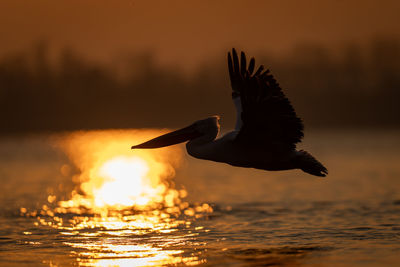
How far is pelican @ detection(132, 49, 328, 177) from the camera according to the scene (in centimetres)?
826

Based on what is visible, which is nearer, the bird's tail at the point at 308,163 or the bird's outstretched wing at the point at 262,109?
the bird's outstretched wing at the point at 262,109

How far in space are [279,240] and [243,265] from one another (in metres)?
1.97

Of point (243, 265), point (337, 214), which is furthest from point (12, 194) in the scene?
point (243, 265)

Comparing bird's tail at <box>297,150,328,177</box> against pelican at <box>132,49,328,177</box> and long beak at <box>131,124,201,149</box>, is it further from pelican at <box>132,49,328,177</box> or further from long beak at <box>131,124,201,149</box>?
long beak at <box>131,124,201,149</box>

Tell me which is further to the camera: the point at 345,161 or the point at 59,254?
the point at 345,161

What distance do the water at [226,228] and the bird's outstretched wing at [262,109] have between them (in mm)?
1649

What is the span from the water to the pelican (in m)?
1.32

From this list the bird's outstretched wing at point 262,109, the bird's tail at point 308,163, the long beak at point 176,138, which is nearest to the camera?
the bird's outstretched wing at point 262,109

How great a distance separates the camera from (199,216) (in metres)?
14.6

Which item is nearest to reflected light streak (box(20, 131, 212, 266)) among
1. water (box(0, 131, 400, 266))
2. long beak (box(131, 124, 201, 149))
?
water (box(0, 131, 400, 266))

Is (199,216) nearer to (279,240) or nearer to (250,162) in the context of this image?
(279,240)

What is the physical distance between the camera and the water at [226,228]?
9664 millimetres

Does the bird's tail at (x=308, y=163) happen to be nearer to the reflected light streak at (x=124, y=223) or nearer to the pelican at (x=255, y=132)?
the pelican at (x=255, y=132)

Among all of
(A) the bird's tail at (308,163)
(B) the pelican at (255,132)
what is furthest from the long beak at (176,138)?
(A) the bird's tail at (308,163)
